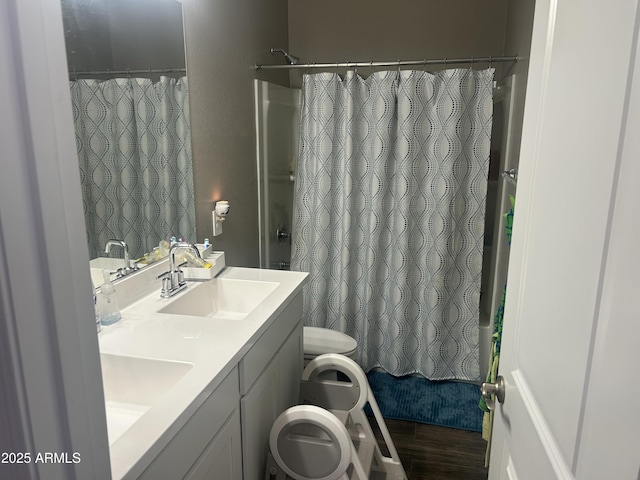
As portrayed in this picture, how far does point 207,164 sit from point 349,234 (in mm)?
926

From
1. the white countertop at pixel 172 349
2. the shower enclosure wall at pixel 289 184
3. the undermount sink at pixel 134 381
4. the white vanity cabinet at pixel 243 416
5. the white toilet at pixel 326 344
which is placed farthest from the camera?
the shower enclosure wall at pixel 289 184

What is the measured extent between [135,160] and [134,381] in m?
0.78

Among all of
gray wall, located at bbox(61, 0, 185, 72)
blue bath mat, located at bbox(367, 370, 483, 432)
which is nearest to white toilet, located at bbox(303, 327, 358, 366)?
blue bath mat, located at bbox(367, 370, 483, 432)

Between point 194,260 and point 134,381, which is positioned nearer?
point 134,381

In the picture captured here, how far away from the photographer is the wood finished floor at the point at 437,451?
2010 mm

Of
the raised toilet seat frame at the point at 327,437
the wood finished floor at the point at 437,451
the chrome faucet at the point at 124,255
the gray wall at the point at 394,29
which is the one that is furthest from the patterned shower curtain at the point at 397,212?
the chrome faucet at the point at 124,255

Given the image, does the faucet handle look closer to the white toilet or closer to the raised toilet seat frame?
the raised toilet seat frame

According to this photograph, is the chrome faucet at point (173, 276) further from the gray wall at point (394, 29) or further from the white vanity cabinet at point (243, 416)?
the gray wall at point (394, 29)

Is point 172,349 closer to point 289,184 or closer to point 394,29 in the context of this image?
point 289,184

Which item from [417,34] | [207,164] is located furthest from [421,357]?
[417,34]

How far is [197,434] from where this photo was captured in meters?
1.03

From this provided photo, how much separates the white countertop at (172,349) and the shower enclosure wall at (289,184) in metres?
1.08

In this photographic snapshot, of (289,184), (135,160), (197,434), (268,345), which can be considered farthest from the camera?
(289,184)

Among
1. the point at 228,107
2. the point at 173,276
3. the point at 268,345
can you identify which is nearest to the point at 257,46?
the point at 228,107
